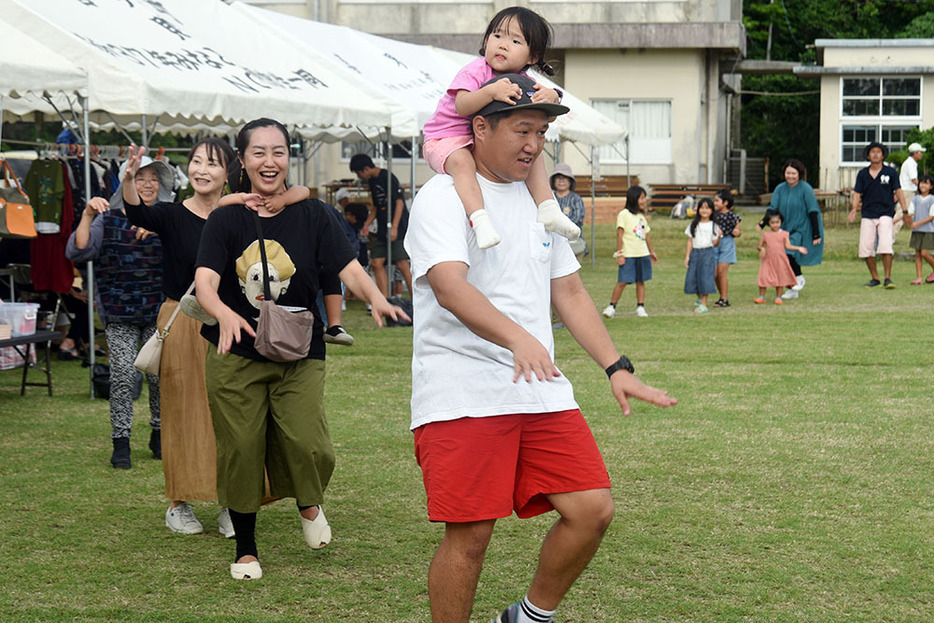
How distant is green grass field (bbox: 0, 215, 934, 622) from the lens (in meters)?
4.73

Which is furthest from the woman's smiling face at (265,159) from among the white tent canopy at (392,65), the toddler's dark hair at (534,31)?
the white tent canopy at (392,65)

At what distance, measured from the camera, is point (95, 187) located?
1180 centimetres

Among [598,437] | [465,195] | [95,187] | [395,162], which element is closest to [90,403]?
[95,187]

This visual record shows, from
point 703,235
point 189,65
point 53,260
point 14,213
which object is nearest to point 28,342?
point 14,213

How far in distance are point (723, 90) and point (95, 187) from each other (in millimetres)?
29487

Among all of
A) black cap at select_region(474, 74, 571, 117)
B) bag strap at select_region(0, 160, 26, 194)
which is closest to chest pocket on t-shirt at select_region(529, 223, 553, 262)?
black cap at select_region(474, 74, 571, 117)

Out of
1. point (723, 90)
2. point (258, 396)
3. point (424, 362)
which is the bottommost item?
point (258, 396)

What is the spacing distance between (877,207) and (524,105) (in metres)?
15.7

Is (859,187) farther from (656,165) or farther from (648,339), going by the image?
(656,165)

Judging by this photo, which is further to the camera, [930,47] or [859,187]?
[930,47]

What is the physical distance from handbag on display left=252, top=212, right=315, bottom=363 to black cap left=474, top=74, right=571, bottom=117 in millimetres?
1413

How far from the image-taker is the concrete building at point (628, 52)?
32.7 m

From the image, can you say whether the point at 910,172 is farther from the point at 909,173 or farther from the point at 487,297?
the point at 487,297

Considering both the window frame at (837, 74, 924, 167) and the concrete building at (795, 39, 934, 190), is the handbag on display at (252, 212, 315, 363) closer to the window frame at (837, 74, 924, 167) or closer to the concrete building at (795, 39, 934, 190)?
the concrete building at (795, 39, 934, 190)
